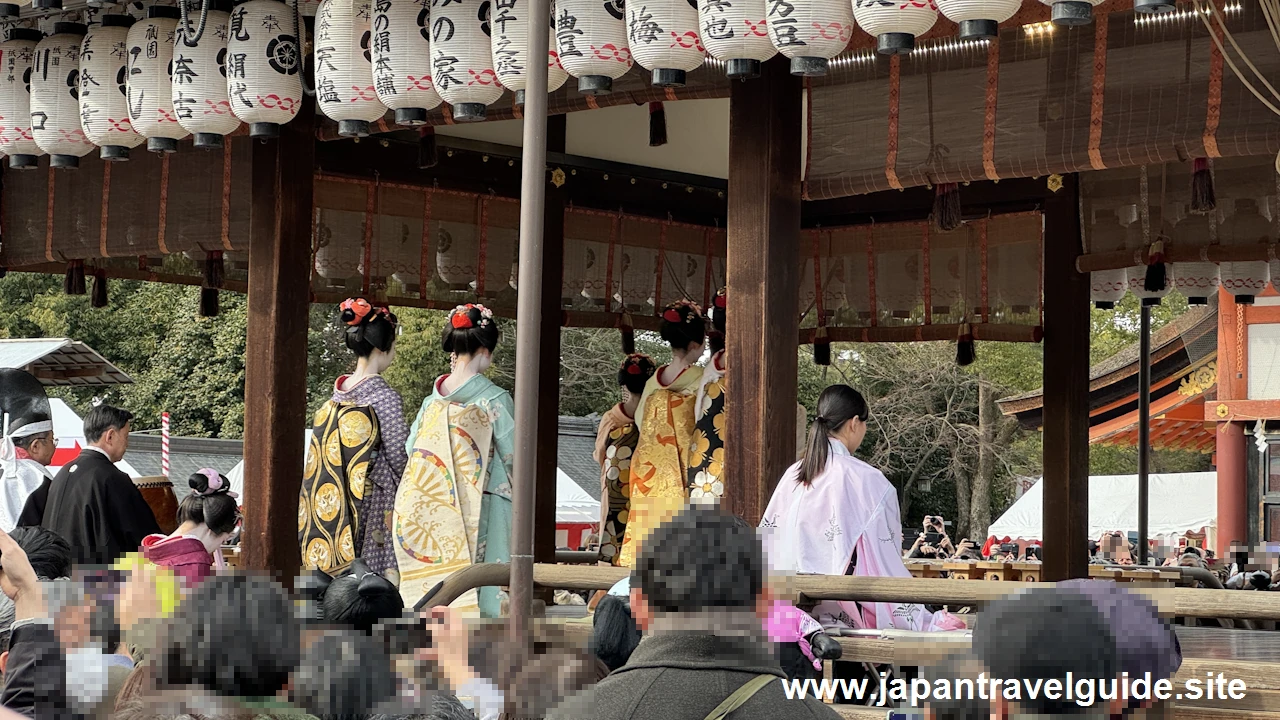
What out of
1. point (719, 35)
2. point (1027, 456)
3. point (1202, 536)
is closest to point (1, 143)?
point (719, 35)

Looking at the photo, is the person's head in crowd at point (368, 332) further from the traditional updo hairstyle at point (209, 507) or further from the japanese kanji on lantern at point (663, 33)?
the japanese kanji on lantern at point (663, 33)

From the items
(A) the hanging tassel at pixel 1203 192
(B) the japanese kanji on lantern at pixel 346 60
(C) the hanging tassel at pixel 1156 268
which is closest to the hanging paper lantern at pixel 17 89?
(B) the japanese kanji on lantern at pixel 346 60

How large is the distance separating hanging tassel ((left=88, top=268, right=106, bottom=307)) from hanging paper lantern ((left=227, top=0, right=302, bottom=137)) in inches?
157

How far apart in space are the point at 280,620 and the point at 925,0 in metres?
3.09

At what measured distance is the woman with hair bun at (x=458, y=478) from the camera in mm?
6398

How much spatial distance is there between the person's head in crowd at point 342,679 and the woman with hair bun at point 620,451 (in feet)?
19.3

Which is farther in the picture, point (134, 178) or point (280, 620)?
point (134, 178)

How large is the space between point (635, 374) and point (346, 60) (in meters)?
3.10

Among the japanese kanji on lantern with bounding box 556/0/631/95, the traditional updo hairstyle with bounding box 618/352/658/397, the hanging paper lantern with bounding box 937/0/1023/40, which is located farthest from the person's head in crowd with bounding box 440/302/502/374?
the hanging paper lantern with bounding box 937/0/1023/40

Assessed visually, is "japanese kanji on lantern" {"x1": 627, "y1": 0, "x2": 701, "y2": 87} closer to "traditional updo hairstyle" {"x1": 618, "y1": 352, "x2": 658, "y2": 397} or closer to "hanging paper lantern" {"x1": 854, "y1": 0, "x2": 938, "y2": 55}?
"hanging paper lantern" {"x1": 854, "y1": 0, "x2": 938, "y2": 55}

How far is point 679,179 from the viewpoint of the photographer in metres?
9.73

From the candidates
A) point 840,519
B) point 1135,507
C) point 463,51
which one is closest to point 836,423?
point 840,519

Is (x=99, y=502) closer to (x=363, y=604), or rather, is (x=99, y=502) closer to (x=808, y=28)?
(x=363, y=604)

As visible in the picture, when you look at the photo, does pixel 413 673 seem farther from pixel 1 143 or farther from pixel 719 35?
pixel 1 143
